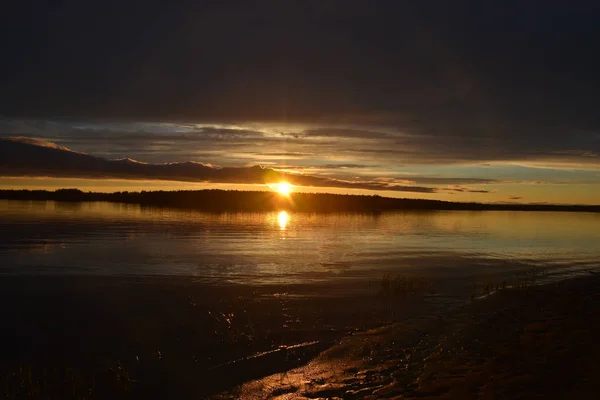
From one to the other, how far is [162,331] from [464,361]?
10.5 meters

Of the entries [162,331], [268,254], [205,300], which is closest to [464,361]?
[162,331]

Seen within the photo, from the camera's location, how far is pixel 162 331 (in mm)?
19375

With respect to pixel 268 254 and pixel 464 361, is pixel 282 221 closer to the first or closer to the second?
pixel 268 254

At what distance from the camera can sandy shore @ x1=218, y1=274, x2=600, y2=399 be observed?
39.7 feet

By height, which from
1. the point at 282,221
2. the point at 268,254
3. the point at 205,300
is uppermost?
the point at 282,221

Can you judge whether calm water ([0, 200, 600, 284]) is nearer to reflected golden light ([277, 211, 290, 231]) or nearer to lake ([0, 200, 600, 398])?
lake ([0, 200, 600, 398])

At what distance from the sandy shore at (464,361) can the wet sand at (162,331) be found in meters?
1.25

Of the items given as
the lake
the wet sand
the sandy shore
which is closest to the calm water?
the lake

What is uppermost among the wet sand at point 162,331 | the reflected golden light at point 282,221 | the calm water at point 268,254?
the reflected golden light at point 282,221

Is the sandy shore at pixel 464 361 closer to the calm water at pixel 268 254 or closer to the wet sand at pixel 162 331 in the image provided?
the wet sand at pixel 162 331

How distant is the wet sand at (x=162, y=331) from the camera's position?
14484 mm

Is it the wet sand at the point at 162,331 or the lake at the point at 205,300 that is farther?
the lake at the point at 205,300

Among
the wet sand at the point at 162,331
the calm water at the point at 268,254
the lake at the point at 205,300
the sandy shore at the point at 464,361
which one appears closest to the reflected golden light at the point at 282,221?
the calm water at the point at 268,254

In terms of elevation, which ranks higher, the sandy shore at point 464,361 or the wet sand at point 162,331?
the sandy shore at point 464,361
